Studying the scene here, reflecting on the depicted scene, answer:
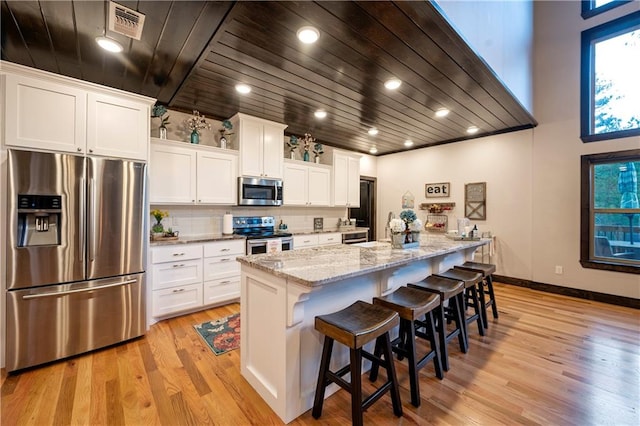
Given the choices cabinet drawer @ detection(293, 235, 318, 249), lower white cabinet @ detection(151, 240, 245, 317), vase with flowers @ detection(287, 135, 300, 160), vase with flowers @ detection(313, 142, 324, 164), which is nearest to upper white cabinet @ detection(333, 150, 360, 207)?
vase with flowers @ detection(313, 142, 324, 164)

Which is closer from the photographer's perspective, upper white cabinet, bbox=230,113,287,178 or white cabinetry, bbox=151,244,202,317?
white cabinetry, bbox=151,244,202,317

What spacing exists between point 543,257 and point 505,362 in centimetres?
275

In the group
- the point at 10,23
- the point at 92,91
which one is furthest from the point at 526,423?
the point at 10,23

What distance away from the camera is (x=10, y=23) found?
1.92 m

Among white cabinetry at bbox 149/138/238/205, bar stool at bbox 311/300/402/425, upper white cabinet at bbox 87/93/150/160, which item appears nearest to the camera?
bar stool at bbox 311/300/402/425

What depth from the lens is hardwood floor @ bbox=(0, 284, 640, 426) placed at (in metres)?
1.64

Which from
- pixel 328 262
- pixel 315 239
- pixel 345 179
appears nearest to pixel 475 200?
pixel 345 179

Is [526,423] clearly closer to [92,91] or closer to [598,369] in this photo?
[598,369]

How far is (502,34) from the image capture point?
9.95 ft

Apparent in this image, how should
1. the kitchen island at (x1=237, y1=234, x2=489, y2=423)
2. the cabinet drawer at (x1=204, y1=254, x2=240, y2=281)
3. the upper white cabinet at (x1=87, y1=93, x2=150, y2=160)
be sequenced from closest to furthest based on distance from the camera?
the kitchen island at (x1=237, y1=234, x2=489, y2=423) < the upper white cabinet at (x1=87, y1=93, x2=150, y2=160) < the cabinet drawer at (x1=204, y1=254, x2=240, y2=281)

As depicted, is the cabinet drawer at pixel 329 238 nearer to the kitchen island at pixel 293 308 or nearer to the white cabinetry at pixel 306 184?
the white cabinetry at pixel 306 184

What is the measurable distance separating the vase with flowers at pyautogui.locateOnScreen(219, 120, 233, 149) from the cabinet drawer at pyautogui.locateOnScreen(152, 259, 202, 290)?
1.69 meters

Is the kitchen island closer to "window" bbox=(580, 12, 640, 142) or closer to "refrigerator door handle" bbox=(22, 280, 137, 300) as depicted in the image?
"refrigerator door handle" bbox=(22, 280, 137, 300)

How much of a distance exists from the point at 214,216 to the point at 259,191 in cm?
75
